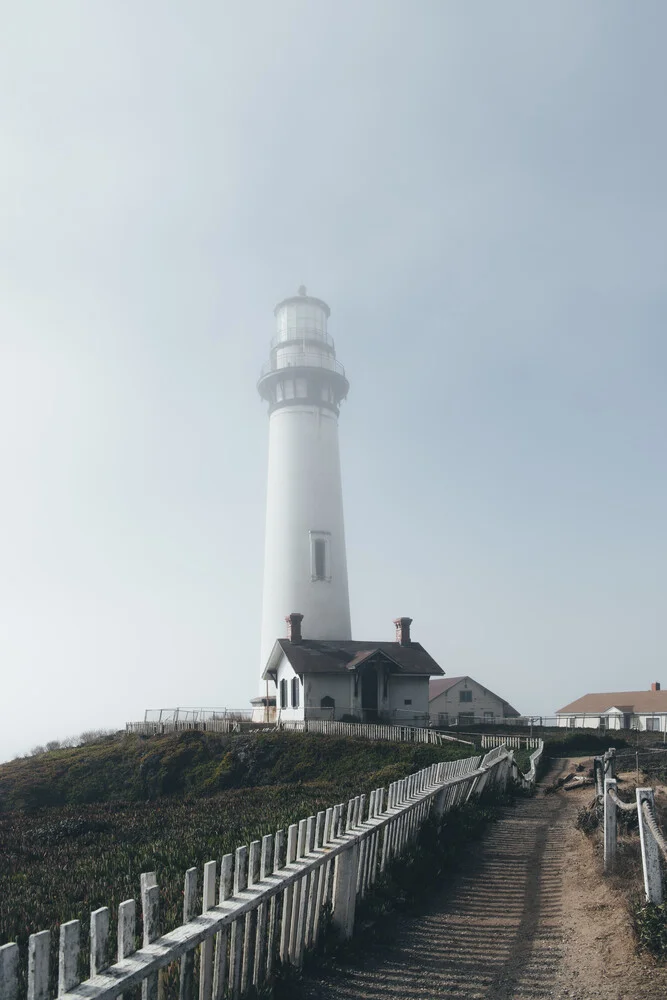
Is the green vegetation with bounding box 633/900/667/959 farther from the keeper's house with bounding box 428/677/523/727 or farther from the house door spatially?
the keeper's house with bounding box 428/677/523/727

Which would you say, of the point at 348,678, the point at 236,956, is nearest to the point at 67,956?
the point at 236,956

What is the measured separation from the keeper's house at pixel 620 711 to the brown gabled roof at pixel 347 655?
13.7m

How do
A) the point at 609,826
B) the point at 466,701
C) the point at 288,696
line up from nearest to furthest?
1. the point at 609,826
2. the point at 288,696
3. the point at 466,701

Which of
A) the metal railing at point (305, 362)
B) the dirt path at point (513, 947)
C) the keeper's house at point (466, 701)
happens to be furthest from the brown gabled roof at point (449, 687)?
the dirt path at point (513, 947)

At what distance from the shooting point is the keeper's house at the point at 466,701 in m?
50.1

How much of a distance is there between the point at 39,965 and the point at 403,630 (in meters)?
42.0

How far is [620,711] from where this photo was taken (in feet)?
186

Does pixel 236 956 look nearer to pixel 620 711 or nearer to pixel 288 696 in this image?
pixel 288 696

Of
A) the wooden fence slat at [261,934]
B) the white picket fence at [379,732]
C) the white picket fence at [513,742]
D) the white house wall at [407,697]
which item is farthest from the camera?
the white house wall at [407,697]

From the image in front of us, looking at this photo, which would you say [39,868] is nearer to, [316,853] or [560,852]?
[316,853]

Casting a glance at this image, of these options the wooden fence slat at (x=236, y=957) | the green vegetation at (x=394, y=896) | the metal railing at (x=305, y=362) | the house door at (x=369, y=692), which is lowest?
the green vegetation at (x=394, y=896)

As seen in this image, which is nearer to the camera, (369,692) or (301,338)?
(369,692)

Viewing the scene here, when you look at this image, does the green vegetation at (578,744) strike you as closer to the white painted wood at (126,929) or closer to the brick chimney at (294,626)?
the brick chimney at (294,626)

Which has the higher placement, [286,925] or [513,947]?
[286,925]
